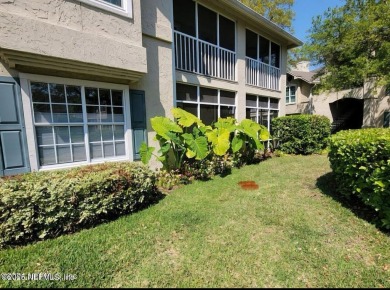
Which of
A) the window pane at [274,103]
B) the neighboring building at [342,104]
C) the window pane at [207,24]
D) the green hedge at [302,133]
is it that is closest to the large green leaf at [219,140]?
the window pane at [207,24]

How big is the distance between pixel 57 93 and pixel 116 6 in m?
2.38

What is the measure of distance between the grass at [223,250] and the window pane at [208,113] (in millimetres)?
3876

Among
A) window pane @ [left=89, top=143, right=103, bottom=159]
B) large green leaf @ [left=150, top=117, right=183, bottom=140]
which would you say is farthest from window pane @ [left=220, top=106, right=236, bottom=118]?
window pane @ [left=89, top=143, right=103, bottom=159]

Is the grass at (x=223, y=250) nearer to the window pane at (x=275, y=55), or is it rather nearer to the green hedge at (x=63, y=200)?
the green hedge at (x=63, y=200)

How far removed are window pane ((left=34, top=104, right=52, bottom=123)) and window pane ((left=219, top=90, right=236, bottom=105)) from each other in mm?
5844

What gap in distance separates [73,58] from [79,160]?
2.23 meters

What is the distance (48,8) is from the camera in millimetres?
3643

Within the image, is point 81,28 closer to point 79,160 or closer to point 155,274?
point 79,160

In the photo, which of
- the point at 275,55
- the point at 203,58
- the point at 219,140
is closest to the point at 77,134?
the point at 219,140

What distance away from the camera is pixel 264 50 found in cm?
998

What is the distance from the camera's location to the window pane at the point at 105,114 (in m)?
4.92

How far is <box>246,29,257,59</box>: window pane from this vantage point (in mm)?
9078

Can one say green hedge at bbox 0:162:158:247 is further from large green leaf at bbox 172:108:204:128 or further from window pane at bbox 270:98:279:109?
window pane at bbox 270:98:279:109

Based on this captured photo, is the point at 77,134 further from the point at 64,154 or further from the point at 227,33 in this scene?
the point at 227,33
